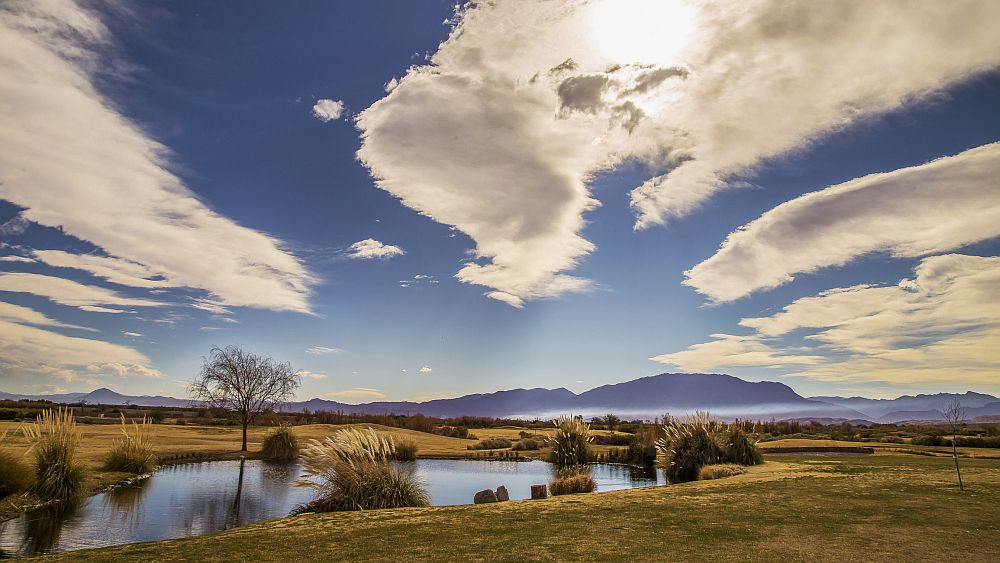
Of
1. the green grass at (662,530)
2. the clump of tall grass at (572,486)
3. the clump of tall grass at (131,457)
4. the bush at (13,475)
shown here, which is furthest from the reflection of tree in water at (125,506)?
the clump of tall grass at (572,486)

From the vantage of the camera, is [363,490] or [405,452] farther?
[405,452]

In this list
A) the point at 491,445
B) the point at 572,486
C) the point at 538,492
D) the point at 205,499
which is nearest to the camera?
the point at 538,492

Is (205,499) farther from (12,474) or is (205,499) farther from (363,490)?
(363,490)

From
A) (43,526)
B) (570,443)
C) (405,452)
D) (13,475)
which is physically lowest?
(405,452)

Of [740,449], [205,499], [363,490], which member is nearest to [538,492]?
[363,490]

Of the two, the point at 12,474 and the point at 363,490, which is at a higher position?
the point at 12,474

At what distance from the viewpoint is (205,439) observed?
3584cm

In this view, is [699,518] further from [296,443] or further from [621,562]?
[296,443]

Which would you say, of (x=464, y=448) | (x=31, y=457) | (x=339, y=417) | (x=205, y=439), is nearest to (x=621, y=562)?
(x=31, y=457)

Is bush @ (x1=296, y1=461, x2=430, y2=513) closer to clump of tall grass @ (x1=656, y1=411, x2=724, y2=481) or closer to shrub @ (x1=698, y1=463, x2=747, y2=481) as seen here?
shrub @ (x1=698, y1=463, x2=747, y2=481)

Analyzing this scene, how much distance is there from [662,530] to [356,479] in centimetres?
796

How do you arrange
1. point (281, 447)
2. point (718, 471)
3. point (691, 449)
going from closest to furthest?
point (718, 471) < point (691, 449) < point (281, 447)

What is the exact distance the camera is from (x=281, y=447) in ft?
94.8

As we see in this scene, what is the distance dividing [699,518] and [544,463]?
61.7 ft
